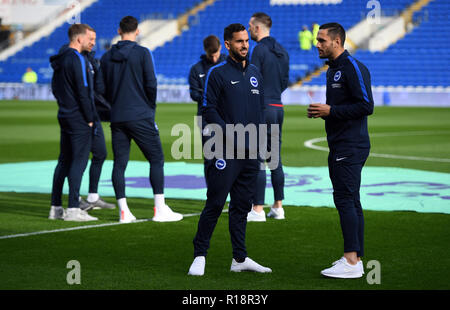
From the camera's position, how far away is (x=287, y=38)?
47.9 m

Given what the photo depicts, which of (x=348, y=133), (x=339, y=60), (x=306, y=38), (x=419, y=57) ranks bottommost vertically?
(x=348, y=133)

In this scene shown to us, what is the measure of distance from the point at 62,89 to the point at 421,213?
451 cm

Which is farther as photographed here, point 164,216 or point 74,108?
point 74,108

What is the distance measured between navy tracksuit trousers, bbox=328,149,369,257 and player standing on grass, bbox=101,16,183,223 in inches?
131

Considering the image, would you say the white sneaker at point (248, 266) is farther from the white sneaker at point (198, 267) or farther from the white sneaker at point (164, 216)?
the white sneaker at point (164, 216)

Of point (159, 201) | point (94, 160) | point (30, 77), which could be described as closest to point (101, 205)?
point (94, 160)

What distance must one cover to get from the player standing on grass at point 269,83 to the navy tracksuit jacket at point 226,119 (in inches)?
108

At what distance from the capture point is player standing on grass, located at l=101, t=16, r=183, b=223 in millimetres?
9688

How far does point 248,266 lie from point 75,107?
381 cm

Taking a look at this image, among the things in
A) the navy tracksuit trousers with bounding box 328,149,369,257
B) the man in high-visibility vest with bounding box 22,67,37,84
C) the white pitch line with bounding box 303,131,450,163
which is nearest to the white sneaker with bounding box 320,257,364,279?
the navy tracksuit trousers with bounding box 328,149,369,257

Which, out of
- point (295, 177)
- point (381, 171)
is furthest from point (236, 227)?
point (381, 171)

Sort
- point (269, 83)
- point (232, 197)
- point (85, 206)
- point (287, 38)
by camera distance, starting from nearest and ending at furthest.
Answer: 1. point (232, 197)
2. point (269, 83)
3. point (85, 206)
4. point (287, 38)

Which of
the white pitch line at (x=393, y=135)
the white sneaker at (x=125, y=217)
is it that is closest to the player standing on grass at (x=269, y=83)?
the white sneaker at (x=125, y=217)

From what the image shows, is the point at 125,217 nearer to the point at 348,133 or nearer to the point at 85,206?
the point at 85,206
